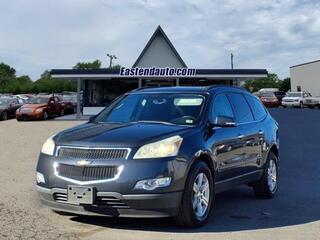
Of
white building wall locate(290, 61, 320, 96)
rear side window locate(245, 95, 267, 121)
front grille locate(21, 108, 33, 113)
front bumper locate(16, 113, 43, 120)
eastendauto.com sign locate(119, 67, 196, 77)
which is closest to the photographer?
rear side window locate(245, 95, 267, 121)

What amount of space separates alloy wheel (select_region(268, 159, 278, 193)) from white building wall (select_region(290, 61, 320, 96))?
2675 inches

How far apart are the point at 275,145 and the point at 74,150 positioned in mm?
4311

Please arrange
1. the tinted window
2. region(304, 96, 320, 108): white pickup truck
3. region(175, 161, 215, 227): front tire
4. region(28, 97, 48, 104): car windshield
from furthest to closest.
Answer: region(304, 96, 320, 108): white pickup truck → region(28, 97, 48, 104): car windshield → the tinted window → region(175, 161, 215, 227): front tire

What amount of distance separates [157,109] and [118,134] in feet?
3.81

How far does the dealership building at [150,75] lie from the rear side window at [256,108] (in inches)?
1143

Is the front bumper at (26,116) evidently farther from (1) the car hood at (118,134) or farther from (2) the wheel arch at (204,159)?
(2) the wheel arch at (204,159)

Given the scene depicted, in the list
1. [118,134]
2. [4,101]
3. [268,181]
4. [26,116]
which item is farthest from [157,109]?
[4,101]

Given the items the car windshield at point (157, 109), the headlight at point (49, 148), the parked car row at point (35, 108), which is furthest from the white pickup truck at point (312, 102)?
the headlight at point (49, 148)

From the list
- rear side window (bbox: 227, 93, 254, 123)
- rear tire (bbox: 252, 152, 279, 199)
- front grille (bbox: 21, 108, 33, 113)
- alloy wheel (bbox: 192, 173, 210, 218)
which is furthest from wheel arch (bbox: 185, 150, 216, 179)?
front grille (bbox: 21, 108, 33, 113)

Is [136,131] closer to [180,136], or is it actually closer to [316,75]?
[180,136]

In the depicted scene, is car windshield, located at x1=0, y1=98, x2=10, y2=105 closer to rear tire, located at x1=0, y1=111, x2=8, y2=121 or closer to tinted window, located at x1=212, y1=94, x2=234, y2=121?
rear tire, located at x1=0, y1=111, x2=8, y2=121

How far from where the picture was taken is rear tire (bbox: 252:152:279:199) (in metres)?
8.77

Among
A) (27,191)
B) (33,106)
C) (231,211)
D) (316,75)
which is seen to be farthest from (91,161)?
(316,75)

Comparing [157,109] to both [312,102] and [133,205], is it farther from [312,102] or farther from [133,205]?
[312,102]
